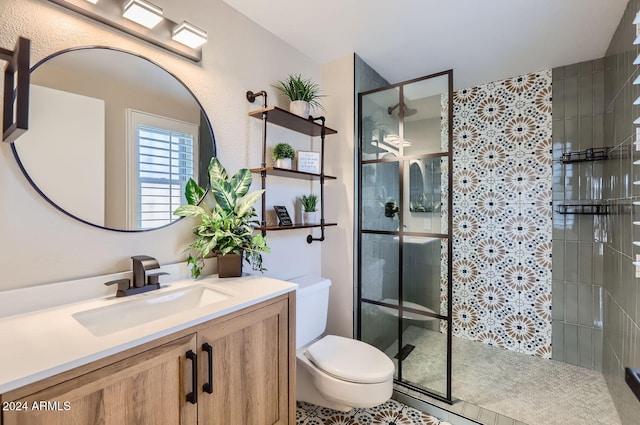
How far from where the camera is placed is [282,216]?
1.92 meters

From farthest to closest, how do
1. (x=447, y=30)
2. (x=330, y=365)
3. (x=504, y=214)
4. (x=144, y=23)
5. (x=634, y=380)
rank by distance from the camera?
(x=504, y=214)
(x=447, y=30)
(x=330, y=365)
(x=144, y=23)
(x=634, y=380)

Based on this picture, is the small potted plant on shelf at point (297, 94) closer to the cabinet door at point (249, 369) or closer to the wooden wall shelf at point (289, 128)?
the wooden wall shelf at point (289, 128)

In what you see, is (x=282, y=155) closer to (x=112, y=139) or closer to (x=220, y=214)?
(x=220, y=214)

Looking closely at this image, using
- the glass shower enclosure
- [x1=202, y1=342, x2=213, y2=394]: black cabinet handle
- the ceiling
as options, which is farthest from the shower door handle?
the ceiling

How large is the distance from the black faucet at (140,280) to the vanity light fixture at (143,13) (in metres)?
1.03

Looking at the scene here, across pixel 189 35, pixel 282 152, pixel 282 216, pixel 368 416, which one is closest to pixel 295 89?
pixel 282 152

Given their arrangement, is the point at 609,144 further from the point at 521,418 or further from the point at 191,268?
the point at 191,268

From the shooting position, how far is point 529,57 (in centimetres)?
223

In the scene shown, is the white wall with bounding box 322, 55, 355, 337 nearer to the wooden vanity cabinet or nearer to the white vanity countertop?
the wooden vanity cabinet

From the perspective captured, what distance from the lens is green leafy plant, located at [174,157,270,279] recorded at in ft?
4.77

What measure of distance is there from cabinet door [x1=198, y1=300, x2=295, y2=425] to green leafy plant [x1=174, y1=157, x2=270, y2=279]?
40cm

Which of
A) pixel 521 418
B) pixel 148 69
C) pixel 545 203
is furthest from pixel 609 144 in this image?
pixel 148 69

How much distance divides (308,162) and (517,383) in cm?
216

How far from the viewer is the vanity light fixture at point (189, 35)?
1.39m
